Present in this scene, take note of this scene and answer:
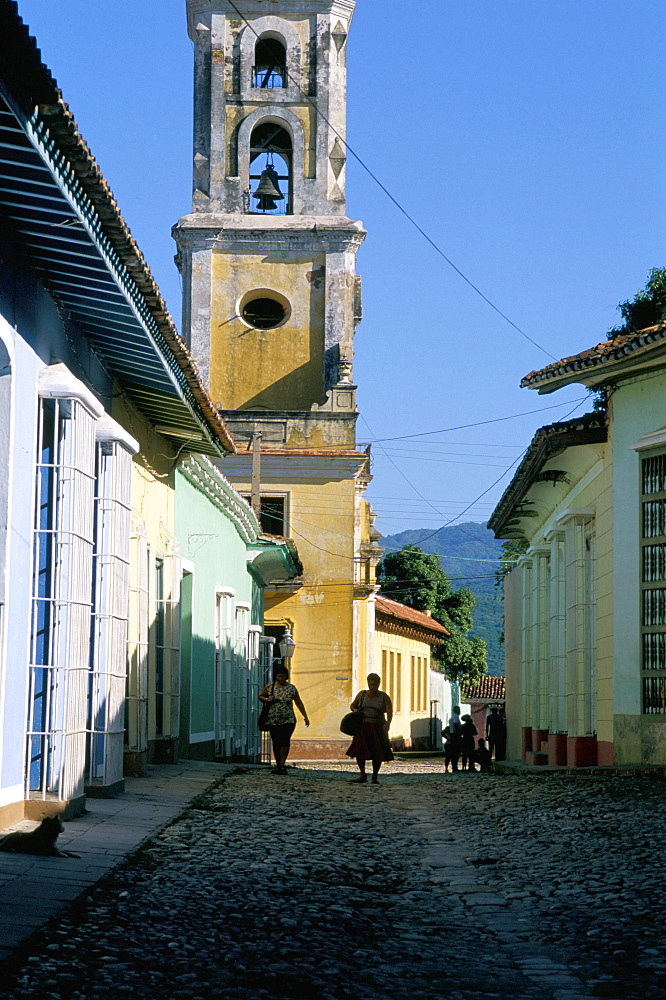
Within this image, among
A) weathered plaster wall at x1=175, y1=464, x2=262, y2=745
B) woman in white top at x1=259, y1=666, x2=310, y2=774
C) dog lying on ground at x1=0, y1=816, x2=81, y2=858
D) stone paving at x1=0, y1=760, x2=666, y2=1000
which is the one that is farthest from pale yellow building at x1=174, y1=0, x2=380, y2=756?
dog lying on ground at x1=0, y1=816, x2=81, y2=858

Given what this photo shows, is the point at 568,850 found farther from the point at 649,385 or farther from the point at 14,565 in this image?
the point at 649,385

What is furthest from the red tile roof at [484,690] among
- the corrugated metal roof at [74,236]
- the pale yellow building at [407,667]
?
the corrugated metal roof at [74,236]

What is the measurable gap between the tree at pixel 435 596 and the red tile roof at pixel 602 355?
134 ft

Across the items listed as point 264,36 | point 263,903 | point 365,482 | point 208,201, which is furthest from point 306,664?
point 263,903

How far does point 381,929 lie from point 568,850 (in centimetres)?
271

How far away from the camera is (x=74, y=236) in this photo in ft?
25.6

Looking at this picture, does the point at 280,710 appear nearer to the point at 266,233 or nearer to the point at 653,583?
the point at 653,583

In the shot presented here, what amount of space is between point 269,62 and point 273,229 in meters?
3.98

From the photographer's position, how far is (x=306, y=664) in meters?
35.2

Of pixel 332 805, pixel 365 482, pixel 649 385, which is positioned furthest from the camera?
pixel 365 482

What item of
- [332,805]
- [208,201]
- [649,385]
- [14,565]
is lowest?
[332,805]

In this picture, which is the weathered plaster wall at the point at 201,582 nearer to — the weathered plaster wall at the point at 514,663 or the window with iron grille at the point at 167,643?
the window with iron grille at the point at 167,643

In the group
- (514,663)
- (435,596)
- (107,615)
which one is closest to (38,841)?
(107,615)

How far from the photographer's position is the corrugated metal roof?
5.83 m
